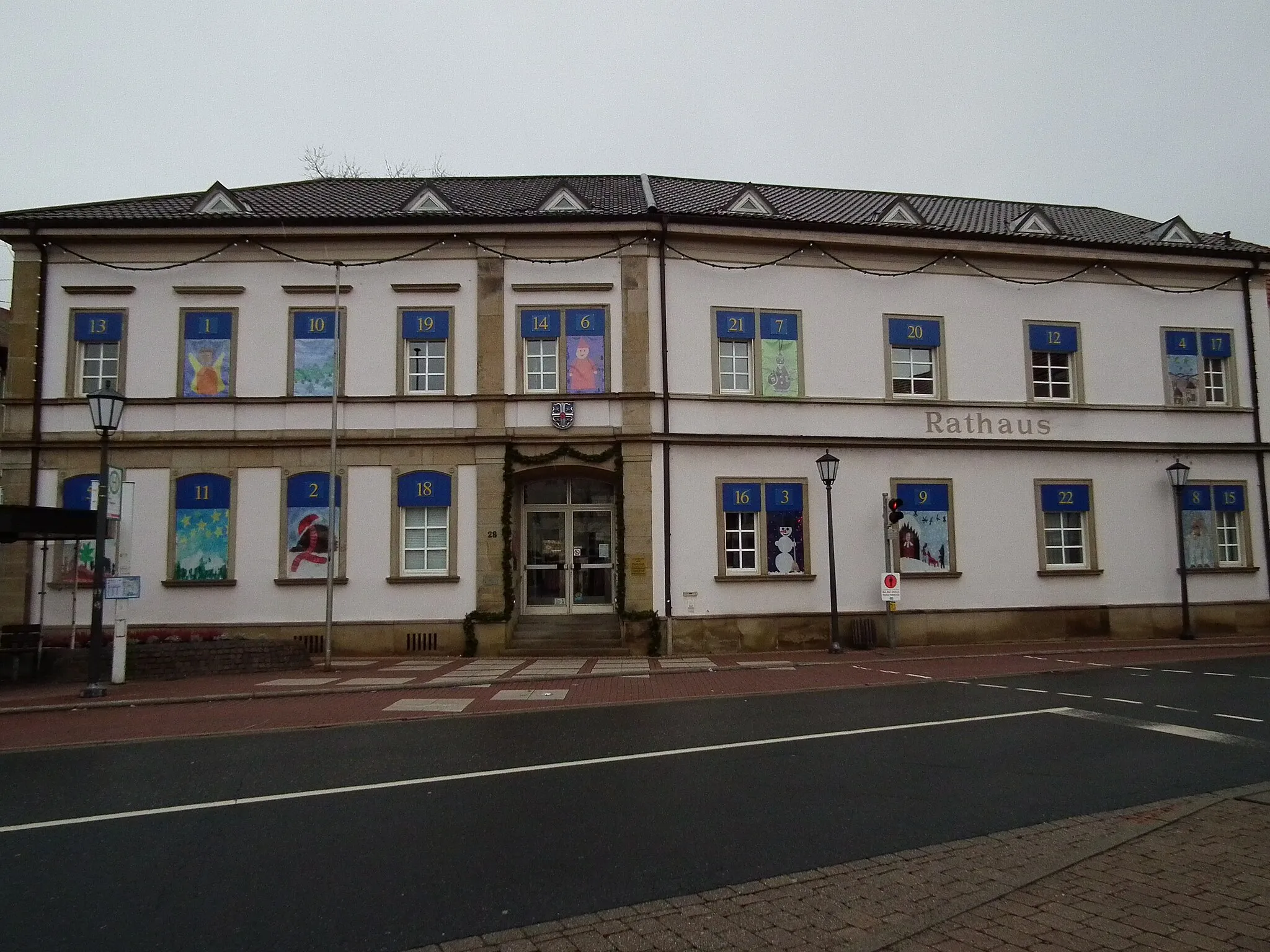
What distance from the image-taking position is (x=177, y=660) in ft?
48.2

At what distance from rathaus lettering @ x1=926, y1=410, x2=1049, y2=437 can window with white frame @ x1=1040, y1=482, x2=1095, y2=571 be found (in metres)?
1.38

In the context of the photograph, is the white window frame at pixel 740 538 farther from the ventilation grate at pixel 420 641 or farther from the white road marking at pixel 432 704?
the white road marking at pixel 432 704

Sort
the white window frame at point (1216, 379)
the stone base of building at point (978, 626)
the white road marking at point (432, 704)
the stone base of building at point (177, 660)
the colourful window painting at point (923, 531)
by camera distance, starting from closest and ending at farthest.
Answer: the white road marking at point (432, 704) → the stone base of building at point (177, 660) → the stone base of building at point (978, 626) → the colourful window painting at point (923, 531) → the white window frame at point (1216, 379)

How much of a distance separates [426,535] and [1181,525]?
58.5 ft

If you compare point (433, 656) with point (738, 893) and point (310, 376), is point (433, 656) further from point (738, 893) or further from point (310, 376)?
point (738, 893)

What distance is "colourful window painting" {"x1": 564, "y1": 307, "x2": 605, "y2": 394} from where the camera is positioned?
59.4 feet

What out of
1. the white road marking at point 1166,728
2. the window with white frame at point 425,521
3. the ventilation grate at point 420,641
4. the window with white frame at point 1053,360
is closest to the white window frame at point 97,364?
the window with white frame at point 425,521

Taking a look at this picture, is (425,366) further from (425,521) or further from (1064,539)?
(1064,539)

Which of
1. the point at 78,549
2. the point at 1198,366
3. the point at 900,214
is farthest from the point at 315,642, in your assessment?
the point at 1198,366

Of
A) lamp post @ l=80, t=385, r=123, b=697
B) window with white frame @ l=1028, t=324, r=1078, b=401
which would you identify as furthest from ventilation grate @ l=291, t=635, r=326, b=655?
window with white frame @ l=1028, t=324, r=1078, b=401

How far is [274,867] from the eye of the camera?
5043 millimetres

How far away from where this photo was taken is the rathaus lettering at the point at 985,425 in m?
19.2

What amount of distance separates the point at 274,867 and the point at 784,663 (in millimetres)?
11755

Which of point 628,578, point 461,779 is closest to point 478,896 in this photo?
point 461,779
